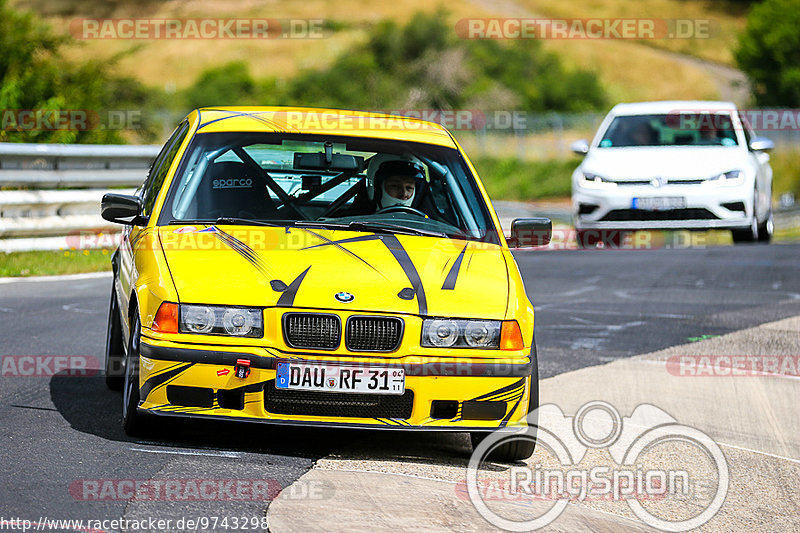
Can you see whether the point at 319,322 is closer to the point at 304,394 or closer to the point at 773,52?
the point at 304,394

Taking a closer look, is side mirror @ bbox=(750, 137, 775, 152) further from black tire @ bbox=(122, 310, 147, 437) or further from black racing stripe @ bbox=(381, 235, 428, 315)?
black tire @ bbox=(122, 310, 147, 437)

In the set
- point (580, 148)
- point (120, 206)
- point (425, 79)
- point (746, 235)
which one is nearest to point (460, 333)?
point (120, 206)

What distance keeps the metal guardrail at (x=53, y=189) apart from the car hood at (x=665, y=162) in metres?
5.51

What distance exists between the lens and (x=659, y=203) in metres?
15.0

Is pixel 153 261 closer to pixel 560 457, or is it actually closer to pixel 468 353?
pixel 468 353

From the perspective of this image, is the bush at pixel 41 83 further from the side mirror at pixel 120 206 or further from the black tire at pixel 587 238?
the side mirror at pixel 120 206

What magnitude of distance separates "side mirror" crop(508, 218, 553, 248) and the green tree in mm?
63343

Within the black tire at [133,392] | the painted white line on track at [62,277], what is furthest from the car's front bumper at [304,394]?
the painted white line on track at [62,277]

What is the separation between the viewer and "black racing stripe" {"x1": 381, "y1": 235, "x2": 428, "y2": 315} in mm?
5648

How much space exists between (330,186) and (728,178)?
886 cm

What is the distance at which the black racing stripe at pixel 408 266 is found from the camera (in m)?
5.65

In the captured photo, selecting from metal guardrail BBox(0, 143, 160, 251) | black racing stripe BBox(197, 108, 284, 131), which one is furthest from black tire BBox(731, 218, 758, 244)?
black racing stripe BBox(197, 108, 284, 131)

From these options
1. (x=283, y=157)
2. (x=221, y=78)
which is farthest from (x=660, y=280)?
(x=221, y=78)

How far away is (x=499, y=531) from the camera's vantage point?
477 centimetres
